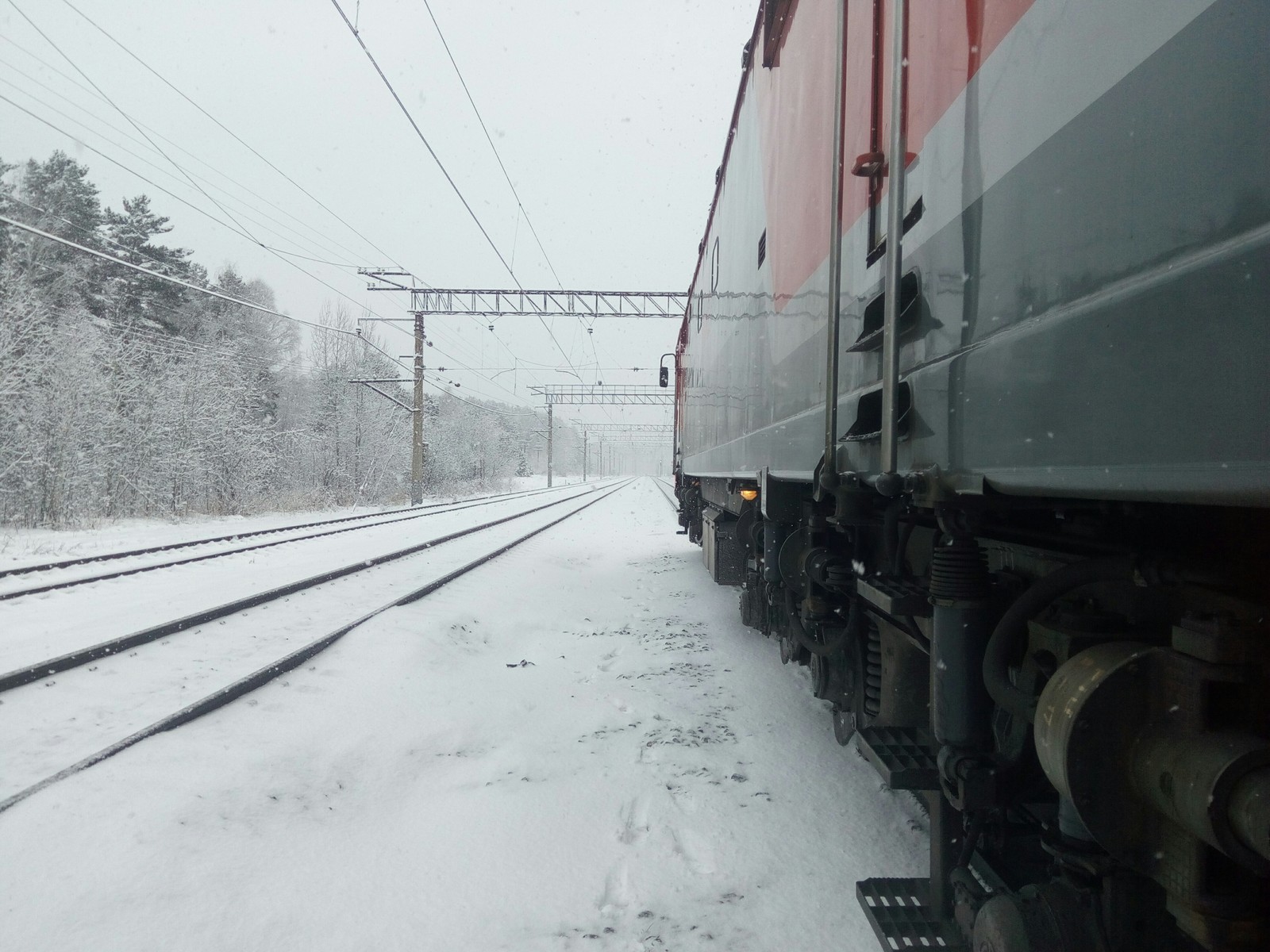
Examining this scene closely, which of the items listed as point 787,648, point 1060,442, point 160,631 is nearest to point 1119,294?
point 1060,442

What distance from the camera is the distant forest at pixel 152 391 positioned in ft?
53.2

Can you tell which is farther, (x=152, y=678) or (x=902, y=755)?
(x=152, y=678)

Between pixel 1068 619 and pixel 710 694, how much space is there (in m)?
3.52

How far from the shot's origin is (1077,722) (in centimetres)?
127

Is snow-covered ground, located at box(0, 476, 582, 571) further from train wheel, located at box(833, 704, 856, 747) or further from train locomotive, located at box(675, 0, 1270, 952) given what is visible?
train locomotive, located at box(675, 0, 1270, 952)

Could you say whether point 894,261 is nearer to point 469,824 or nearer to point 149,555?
point 469,824

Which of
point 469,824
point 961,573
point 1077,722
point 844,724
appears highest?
point 961,573

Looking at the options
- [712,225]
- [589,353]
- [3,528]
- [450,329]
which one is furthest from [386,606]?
[589,353]

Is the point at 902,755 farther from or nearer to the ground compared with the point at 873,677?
nearer to the ground

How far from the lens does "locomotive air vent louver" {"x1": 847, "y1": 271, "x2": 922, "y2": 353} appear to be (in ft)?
6.23

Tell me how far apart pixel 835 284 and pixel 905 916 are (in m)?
1.97

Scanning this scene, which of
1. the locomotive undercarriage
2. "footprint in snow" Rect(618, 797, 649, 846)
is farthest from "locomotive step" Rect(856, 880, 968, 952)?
"footprint in snow" Rect(618, 797, 649, 846)

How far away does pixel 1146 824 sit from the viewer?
130 centimetres

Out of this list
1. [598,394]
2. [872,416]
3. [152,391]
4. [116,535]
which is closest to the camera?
[872,416]
